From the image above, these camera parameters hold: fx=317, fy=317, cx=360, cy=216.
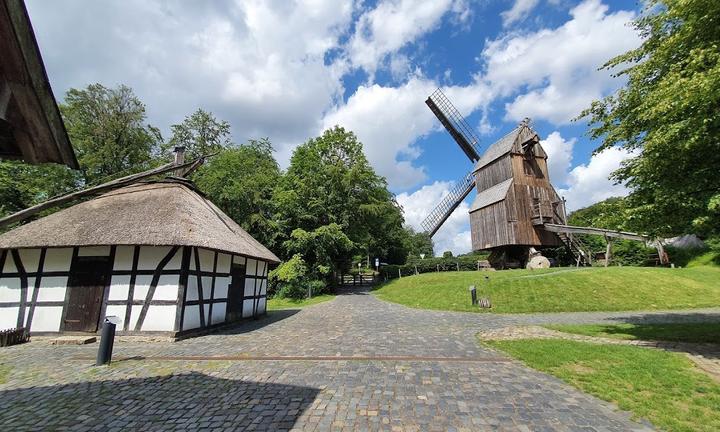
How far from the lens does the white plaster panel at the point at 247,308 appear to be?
49.5 feet

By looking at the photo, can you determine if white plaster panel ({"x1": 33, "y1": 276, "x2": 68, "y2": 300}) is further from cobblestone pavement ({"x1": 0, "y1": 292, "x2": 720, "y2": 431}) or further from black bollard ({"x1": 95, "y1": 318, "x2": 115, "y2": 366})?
black bollard ({"x1": 95, "y1": 318, "x2": 115, "y2": 366})

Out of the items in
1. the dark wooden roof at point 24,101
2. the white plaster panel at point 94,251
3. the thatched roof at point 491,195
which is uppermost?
the thatched roof at point 491,195

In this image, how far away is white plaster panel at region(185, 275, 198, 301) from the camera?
11.2 m

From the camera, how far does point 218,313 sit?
42.5 feet

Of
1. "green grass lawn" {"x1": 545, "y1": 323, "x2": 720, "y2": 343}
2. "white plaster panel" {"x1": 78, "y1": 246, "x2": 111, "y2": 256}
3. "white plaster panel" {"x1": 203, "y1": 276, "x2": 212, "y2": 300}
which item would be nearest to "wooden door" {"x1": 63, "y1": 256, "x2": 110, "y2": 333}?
"white plaster panel" {"x1": 78, "y1": 246, "x2": 111, "y2": 256}

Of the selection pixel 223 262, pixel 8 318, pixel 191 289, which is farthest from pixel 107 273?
pixel 223 262

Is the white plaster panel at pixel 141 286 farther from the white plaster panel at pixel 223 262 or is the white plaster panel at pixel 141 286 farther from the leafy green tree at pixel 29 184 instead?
the leafy green tree at pixel 29 184

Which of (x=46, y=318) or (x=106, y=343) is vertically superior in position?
(x=46, y=318)

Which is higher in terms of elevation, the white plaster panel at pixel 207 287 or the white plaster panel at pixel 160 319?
the white plaster panel at pixel 207 287

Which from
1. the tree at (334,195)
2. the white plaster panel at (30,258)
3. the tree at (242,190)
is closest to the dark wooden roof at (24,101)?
the white plaster panel at (30,258)

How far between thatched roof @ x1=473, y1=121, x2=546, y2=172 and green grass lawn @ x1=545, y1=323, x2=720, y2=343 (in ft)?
65.6

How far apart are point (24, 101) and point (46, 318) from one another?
11990mm

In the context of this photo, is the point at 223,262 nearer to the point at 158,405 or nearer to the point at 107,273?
the point at 107,273

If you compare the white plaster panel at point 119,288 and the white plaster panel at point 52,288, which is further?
the white plaster panel at point 52,288
